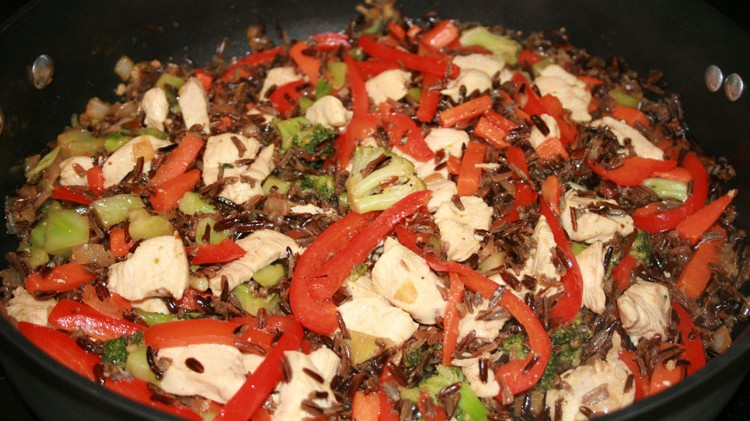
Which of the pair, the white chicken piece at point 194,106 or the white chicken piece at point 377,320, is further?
the white chicken piece at point 194,106

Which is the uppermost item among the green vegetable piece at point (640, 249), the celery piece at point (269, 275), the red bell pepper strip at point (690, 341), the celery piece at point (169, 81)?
the celery piece at point (169, 81)

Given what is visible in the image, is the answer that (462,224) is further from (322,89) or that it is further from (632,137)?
(322,89)

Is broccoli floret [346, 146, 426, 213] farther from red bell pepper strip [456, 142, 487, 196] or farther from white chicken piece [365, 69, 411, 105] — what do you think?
white chicken piece [365, 69, 411, 105]

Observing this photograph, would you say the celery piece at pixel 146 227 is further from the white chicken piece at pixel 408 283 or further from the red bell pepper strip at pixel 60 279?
the white chicken piece at pixel 408 283

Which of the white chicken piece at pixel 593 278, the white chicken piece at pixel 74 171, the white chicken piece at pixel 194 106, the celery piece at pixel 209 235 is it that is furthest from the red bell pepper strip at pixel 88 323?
the white chicken piece at pixel 593 278

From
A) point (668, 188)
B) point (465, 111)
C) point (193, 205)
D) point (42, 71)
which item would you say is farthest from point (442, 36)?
point (42, 71)

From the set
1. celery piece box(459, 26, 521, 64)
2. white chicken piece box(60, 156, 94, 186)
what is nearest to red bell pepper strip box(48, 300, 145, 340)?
white chicken piece box(60, 156, 94, 186)
